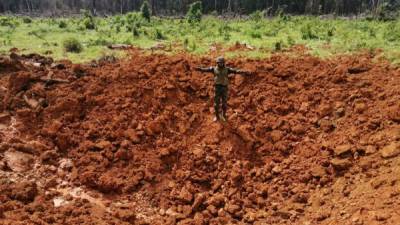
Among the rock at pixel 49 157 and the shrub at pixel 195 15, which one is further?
the shrub at pixel 195 15

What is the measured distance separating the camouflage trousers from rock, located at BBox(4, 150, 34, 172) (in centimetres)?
353

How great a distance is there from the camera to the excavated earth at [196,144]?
7453 millimetres

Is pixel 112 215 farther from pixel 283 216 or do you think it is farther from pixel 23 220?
pixel 283 216

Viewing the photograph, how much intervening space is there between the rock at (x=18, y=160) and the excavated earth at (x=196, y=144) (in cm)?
2

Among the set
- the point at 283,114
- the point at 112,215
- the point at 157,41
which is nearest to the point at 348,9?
the point at 157,41

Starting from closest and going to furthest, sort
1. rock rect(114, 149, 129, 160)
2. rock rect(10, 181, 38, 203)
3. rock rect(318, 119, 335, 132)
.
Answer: rock rect(10, 181, 38, 203) < rock rect(114, 149, 129, 160) < rock rect(318, 119, 335, 132)

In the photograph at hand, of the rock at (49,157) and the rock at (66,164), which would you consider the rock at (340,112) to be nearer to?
the rock at (66,164)

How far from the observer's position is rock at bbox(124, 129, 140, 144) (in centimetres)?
893

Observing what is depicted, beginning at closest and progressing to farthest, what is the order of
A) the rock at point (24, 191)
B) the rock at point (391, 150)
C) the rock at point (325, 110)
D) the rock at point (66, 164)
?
the rock at point (24, 191)
the rock at point (391, 150)
the rock at point (66, 164)
the rock at point (325, 110)

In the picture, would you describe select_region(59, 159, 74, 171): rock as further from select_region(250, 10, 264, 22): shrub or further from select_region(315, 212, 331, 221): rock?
select_region(250, 10, 264, 22): shrub

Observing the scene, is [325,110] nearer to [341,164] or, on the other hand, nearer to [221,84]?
[341,164]

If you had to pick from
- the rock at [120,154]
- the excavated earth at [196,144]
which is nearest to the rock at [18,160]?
the excavated earth at [196,144]

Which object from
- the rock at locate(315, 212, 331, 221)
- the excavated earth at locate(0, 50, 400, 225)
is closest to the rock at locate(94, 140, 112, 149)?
the excavated earth at locate(0, 50, 400, 225)

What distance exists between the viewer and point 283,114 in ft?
31.3
